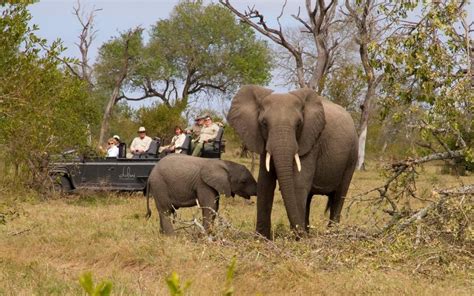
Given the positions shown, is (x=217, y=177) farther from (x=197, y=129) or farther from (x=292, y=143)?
(x=197, y=129)

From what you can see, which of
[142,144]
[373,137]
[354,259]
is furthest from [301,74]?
[373,137]

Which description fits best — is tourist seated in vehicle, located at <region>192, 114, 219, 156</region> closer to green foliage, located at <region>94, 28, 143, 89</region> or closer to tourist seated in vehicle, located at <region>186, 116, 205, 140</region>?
tourist seated in vehicle, located at <region>186, 116, 205, 140</region>

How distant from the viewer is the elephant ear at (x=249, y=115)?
1016 centimetres

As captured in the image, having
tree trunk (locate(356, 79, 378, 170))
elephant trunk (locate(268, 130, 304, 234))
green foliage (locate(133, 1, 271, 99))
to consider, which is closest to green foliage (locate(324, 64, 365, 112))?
tree trunk (locate(356, 79, 378, 170))

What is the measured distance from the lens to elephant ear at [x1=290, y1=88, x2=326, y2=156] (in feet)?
33.0

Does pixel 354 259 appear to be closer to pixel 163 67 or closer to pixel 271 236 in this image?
pixel 271 236

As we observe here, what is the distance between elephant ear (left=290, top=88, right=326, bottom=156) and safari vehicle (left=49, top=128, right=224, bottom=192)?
6972 mm

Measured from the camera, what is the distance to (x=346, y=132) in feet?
36.2

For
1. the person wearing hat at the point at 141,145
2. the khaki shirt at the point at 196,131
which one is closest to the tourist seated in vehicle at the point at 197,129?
the khaki shirt at the point at 196,131

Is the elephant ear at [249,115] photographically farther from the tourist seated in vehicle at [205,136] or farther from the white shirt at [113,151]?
the white shirt at [113,151]

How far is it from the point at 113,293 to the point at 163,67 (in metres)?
48.6

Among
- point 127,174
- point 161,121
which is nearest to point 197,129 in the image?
point 127,174

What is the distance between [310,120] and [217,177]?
1510 mm

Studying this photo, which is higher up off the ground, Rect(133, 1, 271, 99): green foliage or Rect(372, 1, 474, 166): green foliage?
Rect(133, 1, 271, 99): green foliage
